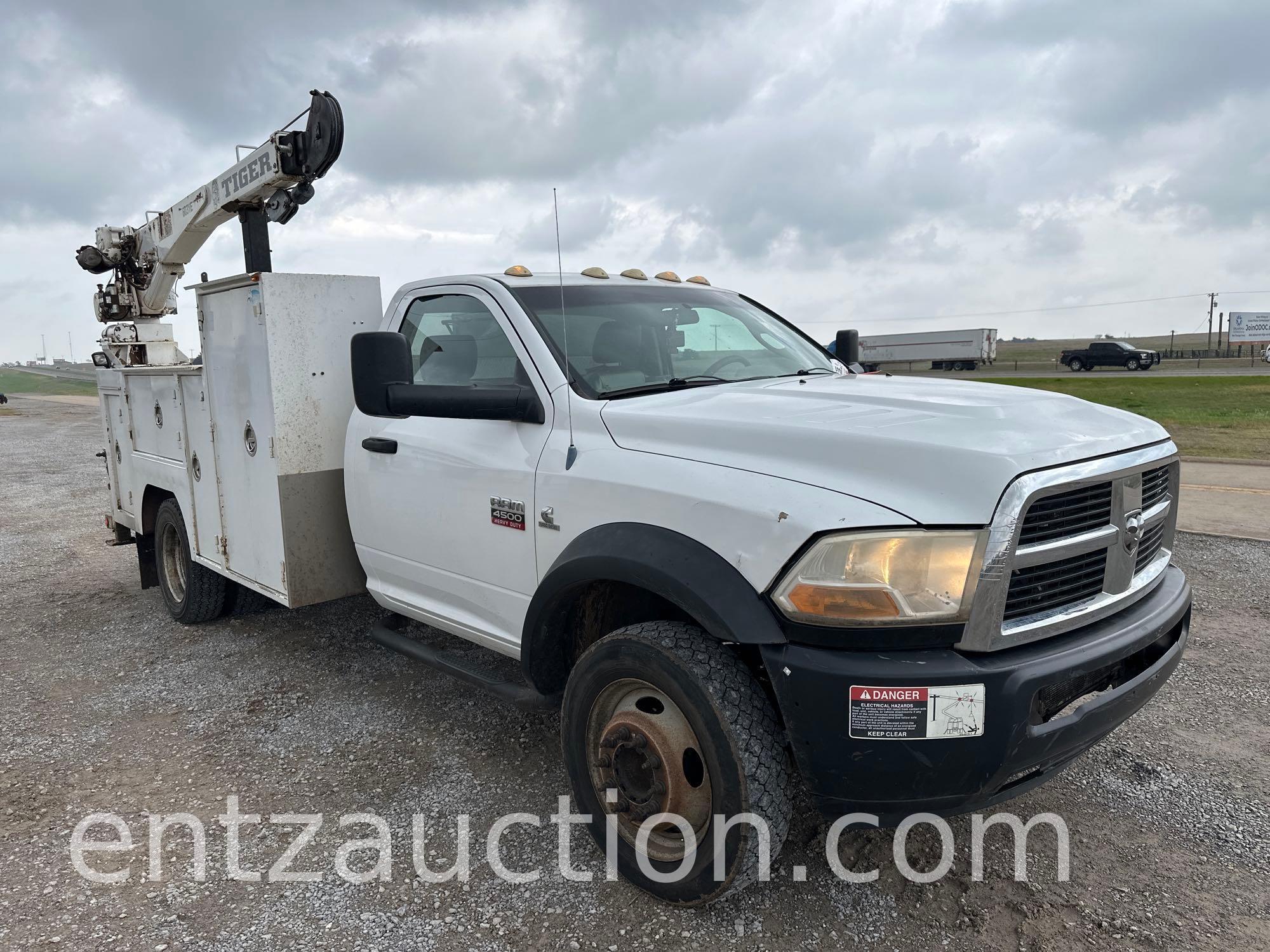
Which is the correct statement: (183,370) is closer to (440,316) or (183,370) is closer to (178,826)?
(440,316)

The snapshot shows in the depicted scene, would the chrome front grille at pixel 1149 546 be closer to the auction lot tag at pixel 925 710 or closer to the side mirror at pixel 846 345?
the auction lot tag at pixel 925 710

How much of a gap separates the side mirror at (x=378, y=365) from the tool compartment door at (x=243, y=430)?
1.22m

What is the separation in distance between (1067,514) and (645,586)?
1.18 metres

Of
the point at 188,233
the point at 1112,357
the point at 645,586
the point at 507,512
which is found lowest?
the point at 1112,357

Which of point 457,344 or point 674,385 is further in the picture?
point 457,344

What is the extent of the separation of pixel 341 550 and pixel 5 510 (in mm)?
8173

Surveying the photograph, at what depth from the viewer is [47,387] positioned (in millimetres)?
62250

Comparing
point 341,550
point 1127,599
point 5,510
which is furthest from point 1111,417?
point 5,510

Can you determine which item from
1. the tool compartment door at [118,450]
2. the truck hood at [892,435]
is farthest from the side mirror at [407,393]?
the tool compartment door at [118,450]

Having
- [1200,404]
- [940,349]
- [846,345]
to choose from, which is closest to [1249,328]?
[940,349]

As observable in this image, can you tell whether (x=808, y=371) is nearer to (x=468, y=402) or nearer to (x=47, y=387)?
(x=468, y=402)

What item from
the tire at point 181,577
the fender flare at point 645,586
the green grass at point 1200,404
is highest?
the fender flare at point 645,586

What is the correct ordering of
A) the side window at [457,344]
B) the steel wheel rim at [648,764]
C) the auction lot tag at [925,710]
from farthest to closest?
the side window at [457,344] → the steel wheel rim at [648,764] → the auction lot tag at [925,710]

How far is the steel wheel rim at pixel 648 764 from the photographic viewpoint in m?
2.61
